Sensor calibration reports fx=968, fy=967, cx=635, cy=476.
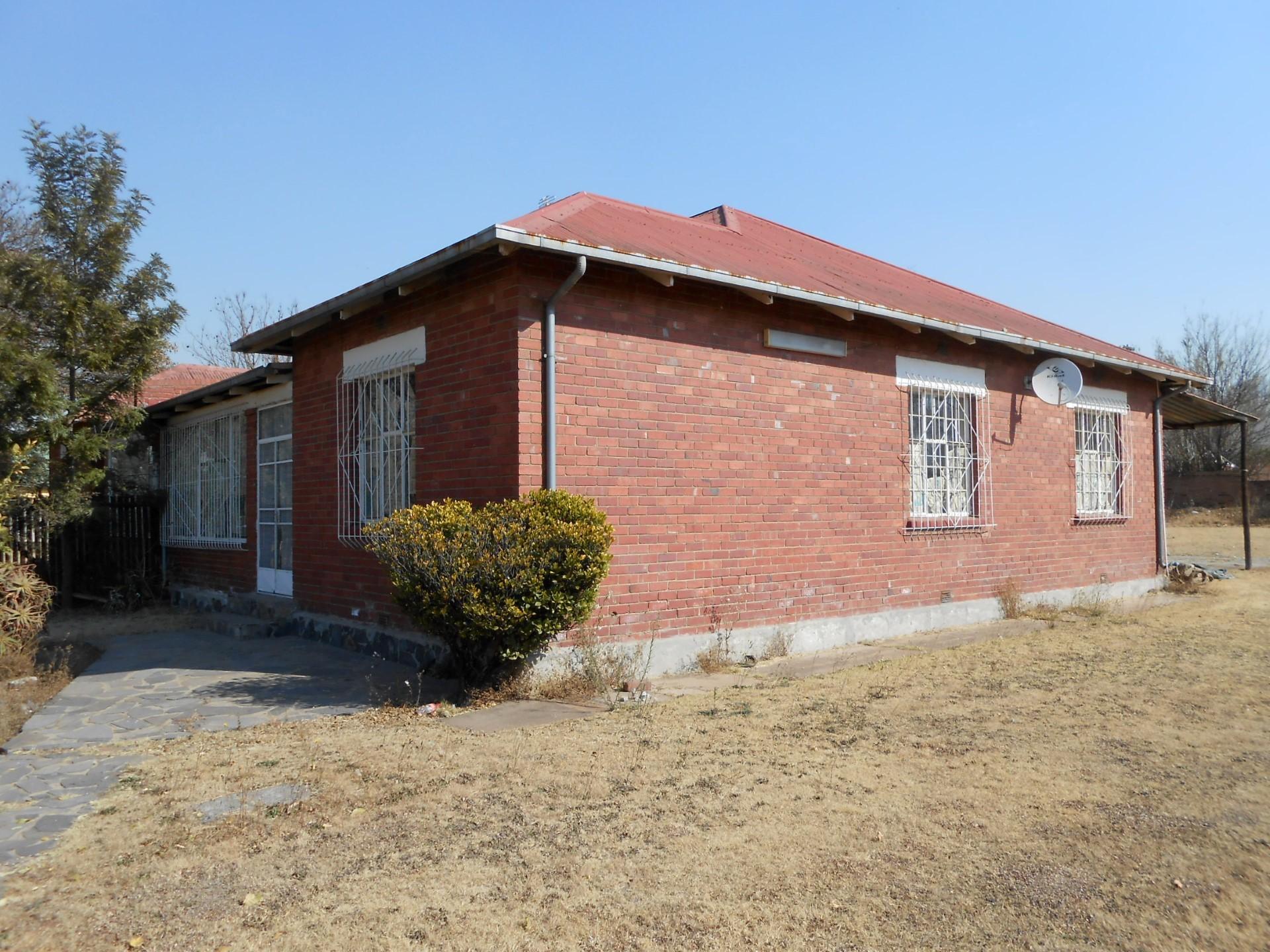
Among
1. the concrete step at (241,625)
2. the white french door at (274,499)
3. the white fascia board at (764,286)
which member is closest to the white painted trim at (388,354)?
the white fascia board at (764,286)

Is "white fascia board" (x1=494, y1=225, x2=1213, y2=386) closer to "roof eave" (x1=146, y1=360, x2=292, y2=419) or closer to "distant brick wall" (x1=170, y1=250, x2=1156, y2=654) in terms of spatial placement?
"distant brick wall" (x1=170, y1=250, x2=1156, y2=654)

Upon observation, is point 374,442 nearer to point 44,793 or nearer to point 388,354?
point 388,354

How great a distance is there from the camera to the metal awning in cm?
1499

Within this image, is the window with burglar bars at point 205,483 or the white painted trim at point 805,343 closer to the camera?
the white painted trim at point 805,343

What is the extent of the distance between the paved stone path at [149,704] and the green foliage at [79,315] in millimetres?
2657

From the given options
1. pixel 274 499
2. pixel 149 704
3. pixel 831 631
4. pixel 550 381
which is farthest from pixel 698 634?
pixel 274 499

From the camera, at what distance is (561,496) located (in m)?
6.66

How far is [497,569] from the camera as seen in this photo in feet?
20.5

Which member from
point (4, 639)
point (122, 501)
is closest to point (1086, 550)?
point (4, 639)

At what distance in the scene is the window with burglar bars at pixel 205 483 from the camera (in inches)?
468

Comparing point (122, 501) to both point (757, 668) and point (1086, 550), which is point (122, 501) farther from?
point (1086, 550)

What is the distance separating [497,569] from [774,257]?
565 centimetres

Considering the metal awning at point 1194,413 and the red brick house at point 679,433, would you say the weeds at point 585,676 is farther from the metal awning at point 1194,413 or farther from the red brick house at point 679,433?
the metal awning at point 1194,413

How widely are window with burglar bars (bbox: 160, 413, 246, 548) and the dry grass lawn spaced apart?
661 cm
